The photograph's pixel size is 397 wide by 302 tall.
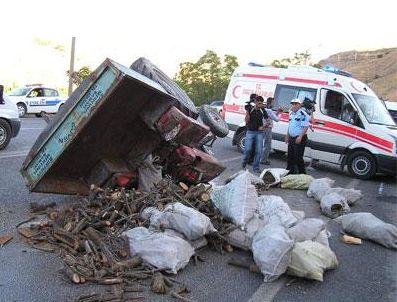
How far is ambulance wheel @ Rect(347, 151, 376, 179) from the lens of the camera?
1207cm

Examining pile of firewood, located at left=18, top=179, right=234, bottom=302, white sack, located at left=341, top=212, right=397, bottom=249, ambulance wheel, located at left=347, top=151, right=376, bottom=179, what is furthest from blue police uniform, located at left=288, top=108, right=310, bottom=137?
pile of firewood, located at left=18, top=179, right=234, bottom=302

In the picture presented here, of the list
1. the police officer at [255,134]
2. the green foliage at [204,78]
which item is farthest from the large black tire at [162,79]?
the green foliage at [204,78]

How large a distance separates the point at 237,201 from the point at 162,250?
4.44 ft

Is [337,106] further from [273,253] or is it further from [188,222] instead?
[273,253]

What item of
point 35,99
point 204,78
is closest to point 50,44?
point 204,78

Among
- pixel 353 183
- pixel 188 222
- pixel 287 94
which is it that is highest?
pixel 287 94

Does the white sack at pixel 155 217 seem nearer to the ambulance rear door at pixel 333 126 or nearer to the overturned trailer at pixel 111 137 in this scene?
the overturned trailer at pixel 111 137

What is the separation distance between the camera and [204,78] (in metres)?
57.6

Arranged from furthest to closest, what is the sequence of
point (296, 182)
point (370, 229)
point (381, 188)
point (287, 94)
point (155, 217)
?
point (287, 94) → point (381, 188) → point (296, 182) → point (370, 229) → point (155, 217)

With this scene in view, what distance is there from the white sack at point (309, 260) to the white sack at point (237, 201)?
79 centimetres

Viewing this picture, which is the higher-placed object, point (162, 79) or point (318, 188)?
point (162, 79)

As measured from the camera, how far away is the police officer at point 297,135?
10.6 m

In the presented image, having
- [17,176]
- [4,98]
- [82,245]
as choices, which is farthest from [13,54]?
[82,245]

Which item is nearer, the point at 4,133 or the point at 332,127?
the point at 4,133
